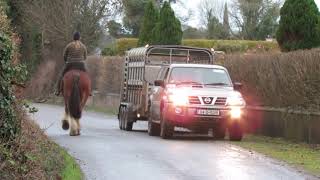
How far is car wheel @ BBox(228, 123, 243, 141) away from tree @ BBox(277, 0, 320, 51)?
468 cm

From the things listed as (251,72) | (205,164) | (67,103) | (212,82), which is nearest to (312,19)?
(251,72)

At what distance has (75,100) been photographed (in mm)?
19047

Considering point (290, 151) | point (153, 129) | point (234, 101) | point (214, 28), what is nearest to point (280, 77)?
point (234, 101)

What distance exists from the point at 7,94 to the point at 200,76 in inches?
424

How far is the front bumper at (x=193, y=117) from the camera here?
18.2m

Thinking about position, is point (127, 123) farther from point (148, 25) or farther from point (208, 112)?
point (148, 25)

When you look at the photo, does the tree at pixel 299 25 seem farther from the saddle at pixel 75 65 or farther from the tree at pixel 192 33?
the tree at pixel 192 33

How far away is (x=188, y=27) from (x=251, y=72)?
5214 cm

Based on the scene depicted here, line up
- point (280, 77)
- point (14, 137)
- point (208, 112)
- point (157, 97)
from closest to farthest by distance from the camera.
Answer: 1. point (14, 137)
2. point (208, 112)
3. point (157, 97)
4. point (280, 77)

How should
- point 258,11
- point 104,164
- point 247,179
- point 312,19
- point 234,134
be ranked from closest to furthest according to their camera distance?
point 247,179, point 104,164, point 234,134, point 312,19, point 258,11

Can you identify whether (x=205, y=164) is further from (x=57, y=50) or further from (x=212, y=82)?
(x=57, y=50)

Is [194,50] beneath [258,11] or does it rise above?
beneath

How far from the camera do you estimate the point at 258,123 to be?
22438 millimetres

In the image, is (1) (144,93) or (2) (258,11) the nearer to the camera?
(1) (144,93)
